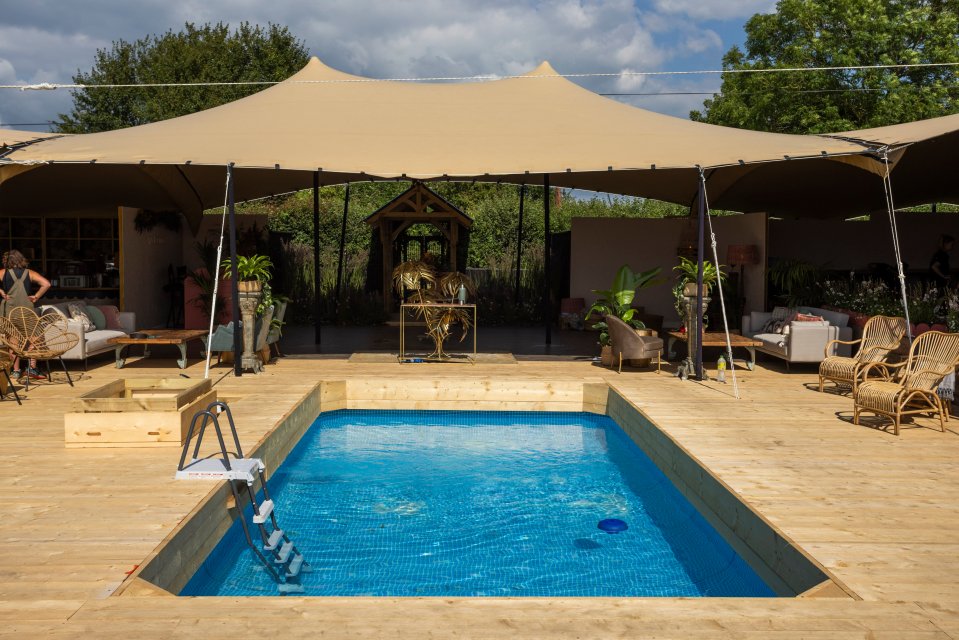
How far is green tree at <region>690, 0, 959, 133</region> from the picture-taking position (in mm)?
22344

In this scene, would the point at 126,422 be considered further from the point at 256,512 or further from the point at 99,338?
the point at 99,338

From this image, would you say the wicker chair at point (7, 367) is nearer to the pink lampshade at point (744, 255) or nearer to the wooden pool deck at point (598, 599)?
the wooden pool deck at point (598, 599)

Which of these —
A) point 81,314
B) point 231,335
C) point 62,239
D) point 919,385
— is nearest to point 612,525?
point 919,385

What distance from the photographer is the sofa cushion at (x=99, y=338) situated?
9.10 meters

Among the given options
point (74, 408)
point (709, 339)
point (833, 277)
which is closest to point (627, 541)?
point (74, 408)

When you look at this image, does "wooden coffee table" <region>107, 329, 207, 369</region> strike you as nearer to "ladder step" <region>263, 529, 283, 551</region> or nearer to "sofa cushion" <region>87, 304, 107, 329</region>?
"sofa cushion" <region>87, 304, 107, 329</region>

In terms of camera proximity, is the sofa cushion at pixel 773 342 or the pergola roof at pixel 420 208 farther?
the pergola roof at pixel 420 208

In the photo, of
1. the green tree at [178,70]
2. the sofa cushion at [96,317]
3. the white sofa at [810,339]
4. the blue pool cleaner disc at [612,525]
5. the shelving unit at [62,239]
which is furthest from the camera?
the green tree at [178,70]

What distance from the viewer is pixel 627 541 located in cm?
528

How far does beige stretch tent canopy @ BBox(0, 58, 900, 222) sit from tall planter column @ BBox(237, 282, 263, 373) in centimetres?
139

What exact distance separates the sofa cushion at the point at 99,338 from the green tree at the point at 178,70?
22.8 metres

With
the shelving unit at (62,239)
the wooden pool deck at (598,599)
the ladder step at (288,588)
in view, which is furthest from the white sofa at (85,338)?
the ladder step at (288,588)

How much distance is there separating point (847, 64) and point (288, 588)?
895 inches

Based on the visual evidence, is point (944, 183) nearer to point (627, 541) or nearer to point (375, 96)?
point (375, 96)
